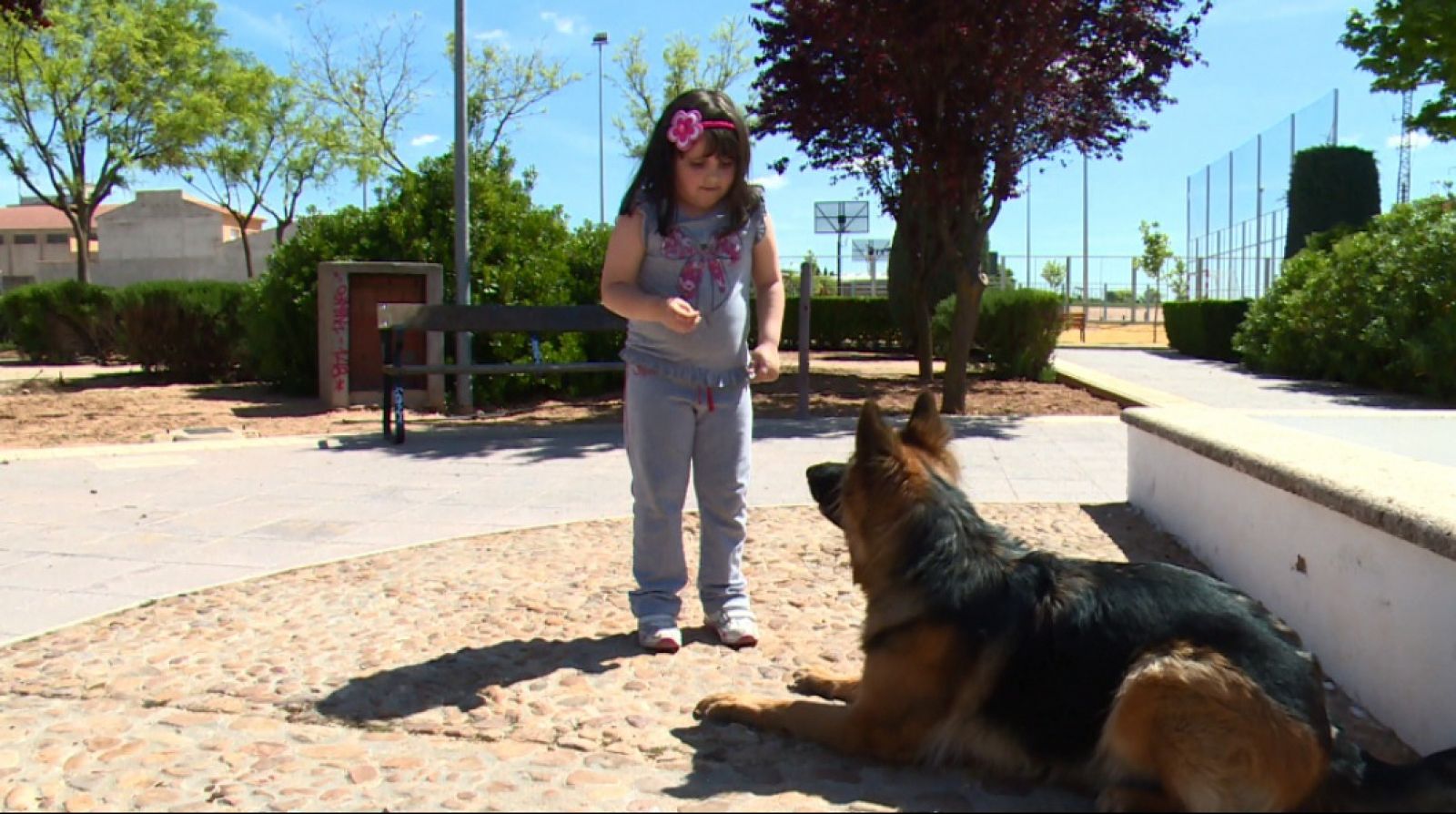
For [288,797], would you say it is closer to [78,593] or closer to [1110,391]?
[78,593]

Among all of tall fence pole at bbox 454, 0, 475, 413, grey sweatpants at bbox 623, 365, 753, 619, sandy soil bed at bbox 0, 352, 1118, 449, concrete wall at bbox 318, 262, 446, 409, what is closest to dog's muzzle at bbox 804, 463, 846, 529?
grey sweatpants at bbox 623, 365, 753, 619

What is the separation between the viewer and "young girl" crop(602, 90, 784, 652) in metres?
3.76

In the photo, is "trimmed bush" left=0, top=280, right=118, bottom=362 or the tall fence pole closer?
the tall fence pole

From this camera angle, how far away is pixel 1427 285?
45.8 feet

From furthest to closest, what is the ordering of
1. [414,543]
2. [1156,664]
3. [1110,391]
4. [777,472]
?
1. [1110,391]
2. [777,472]
3. [414,543]
4. [1156,664]

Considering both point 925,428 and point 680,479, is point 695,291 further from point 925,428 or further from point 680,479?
point 925,428

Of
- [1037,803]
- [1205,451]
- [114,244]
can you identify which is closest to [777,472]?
[1205,451]

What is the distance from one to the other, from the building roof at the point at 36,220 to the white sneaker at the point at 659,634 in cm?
8408

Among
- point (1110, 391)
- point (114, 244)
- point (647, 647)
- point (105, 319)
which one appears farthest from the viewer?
point (114, 244)

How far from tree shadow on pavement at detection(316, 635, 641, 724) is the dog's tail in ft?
7.34

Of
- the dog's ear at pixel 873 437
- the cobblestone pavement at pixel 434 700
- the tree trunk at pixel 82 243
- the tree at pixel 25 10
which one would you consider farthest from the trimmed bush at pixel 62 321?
the dog's ear at pixel 873 437

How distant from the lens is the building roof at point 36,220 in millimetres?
76938

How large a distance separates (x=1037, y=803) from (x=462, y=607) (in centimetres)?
267

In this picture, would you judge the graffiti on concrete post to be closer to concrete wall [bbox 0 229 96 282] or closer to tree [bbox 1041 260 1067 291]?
tree [bbox 1041 260 1067 291]
